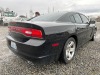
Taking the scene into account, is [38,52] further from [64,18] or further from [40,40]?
[64,18]

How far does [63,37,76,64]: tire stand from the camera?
2730 millimetres

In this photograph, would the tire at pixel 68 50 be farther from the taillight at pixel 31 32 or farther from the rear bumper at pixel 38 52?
the taillight at pixel 31 32

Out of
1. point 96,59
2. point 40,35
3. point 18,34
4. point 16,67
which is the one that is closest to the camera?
point 40,35

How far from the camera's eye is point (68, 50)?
116 inches

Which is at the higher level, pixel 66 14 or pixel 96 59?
pixel 66 14

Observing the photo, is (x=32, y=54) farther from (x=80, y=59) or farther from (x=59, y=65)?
(x=80, y=59)

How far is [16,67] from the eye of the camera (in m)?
2.75

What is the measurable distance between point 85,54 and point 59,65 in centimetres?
115

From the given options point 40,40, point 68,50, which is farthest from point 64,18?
point 40,40

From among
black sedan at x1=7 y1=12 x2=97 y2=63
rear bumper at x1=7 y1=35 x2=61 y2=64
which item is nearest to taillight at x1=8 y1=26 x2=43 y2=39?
black sedan at x1=7 y1=12 x2=97 y2=63

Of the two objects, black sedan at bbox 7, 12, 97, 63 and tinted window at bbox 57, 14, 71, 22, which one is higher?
tinted window at bbox 57, 14, 71, 22

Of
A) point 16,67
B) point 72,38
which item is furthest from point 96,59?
point 16,67

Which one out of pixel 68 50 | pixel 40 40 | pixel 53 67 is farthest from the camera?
pixel 68 50

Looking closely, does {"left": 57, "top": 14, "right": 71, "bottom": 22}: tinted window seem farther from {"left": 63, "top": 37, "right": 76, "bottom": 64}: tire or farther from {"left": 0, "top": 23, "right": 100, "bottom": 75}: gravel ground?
{"left": 0, "top": 23, "right": 100, "bottom": 75}: gravel ground
